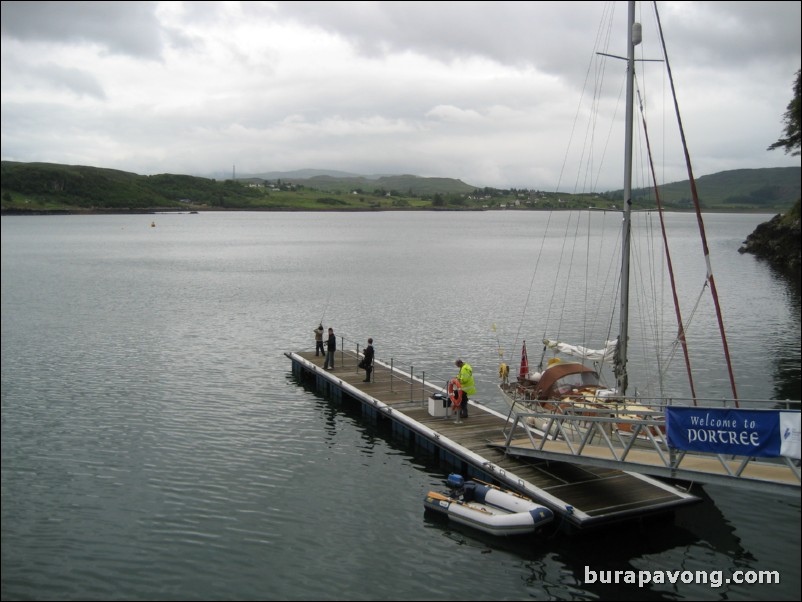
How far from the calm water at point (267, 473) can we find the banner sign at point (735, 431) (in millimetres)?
3226

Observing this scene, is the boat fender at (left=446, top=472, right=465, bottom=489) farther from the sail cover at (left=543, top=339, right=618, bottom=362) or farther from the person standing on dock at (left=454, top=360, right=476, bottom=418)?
the sail cover at (left=543, top=339, right=618, bottom=362)

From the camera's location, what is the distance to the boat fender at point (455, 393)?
24.5m

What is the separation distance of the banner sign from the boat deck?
2990 mm

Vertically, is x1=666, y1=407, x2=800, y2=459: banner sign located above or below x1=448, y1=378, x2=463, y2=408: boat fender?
above

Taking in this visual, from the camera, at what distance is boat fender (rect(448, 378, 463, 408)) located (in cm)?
2450

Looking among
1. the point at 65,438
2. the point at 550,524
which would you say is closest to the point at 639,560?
the point at 550,524

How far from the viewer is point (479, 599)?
48.2ft

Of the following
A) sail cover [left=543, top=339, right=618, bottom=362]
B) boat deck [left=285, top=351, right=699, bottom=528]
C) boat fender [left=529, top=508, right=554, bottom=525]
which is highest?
sail cover [left=543, top=339, right=618, bottom=362]

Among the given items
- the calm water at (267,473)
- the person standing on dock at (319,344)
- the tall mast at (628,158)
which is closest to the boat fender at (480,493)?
the calm water at (267,473)

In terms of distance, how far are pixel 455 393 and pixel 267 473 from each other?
7318mm

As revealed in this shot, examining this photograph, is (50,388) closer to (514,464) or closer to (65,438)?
(65,438)

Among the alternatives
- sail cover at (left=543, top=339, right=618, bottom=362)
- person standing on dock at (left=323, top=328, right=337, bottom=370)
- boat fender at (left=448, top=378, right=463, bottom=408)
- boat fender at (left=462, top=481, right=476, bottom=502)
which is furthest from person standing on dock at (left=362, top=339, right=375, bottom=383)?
boat fender at (left=462, top=481, right=476, bottom=502)

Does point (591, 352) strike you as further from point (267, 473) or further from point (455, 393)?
point (267, 473)

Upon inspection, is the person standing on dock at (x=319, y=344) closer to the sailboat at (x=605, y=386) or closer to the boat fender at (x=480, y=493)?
the sailboat at (x=605, y=386)
